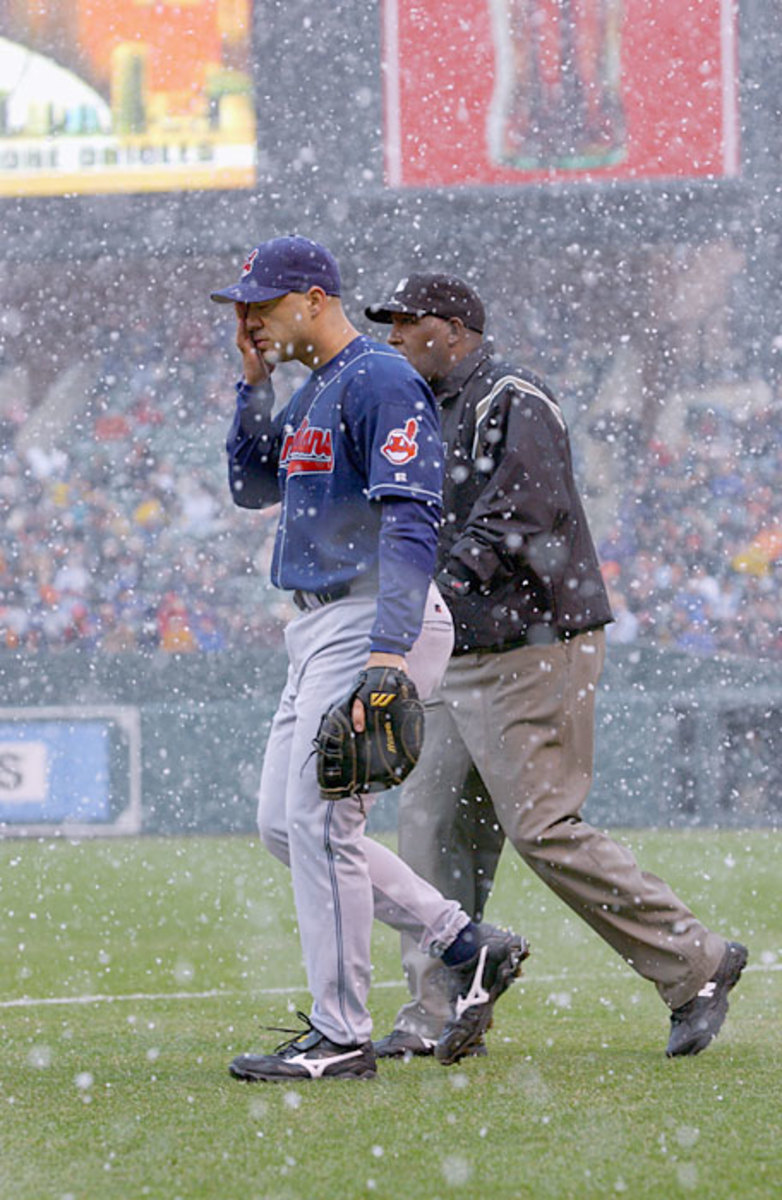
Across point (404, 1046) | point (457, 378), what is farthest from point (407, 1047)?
point (457, 378)

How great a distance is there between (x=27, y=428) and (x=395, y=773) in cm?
1637

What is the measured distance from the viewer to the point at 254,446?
155 inches

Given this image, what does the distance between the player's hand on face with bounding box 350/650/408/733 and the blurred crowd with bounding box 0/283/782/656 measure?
11047mm

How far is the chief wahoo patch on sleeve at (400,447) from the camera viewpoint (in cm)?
351

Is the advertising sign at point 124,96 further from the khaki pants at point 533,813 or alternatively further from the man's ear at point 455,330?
the khaki pants at point 533,813

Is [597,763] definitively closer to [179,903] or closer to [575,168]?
[179,903]

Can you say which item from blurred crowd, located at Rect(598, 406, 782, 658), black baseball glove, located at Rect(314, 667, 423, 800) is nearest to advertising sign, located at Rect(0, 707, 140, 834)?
blurred crowd, located at Rect(598, 406, 782, 658)

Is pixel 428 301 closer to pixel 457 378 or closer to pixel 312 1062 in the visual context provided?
pixel 457 378

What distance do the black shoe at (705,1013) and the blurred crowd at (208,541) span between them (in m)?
10.7

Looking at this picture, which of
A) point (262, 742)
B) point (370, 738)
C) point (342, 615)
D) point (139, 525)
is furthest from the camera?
point (139, 525)

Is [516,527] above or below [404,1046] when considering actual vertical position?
above

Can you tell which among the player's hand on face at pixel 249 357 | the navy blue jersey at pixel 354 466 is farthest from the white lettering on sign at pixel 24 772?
the navy blue jersey at pixel 354 466

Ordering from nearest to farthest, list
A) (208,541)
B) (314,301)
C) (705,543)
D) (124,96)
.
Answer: (314,301)
(705,543)
(208,541)
(124,96)

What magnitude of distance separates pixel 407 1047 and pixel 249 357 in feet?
5.08
